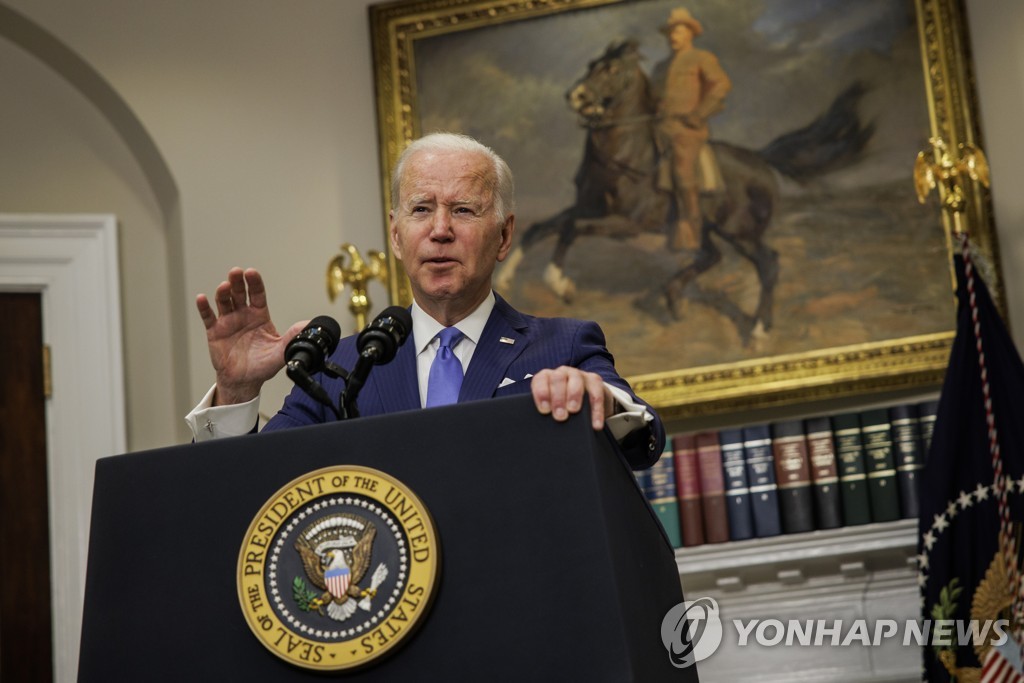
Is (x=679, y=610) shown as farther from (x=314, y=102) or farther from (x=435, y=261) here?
(x=314, y=102)

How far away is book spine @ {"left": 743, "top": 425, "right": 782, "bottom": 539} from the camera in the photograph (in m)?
4.48

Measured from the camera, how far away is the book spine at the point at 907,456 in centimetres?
439

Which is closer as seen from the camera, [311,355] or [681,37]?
[311,355]

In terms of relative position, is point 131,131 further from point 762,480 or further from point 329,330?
point 329,330

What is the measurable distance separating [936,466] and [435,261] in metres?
2.37

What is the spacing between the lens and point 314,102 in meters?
5.31

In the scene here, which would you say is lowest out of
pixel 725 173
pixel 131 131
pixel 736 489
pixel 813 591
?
pixel 813 591

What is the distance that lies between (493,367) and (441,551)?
0.66 meters

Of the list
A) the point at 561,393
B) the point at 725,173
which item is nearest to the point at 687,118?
the point at 725,173

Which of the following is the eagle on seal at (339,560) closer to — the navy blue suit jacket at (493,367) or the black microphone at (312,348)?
the black microphone at (312,348)

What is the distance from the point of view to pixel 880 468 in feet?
14.5

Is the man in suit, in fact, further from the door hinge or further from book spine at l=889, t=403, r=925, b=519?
the door hinge

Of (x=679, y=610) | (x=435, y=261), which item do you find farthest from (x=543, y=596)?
(x=435, y=261)

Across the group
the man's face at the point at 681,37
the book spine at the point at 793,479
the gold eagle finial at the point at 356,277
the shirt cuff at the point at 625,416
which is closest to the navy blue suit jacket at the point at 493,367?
the shirt cuff at the point at 625,416
